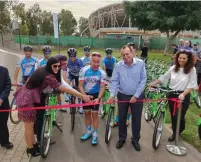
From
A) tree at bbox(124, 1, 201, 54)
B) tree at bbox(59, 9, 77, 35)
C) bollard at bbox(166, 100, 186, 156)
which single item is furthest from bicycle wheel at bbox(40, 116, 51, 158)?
tree at bbox(59, 9, 77, 35)

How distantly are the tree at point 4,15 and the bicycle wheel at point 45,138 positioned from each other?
39.1 meters

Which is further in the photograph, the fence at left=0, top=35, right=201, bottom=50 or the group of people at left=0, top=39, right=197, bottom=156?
the fence at left=0, top=35, right=201, bottom=50

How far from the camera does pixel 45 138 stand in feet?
14.5

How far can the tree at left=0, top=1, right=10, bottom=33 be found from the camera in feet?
126

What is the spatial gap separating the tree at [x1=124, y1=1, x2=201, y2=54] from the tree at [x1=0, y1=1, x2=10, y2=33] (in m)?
23.0

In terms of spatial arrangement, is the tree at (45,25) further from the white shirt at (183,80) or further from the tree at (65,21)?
the white shirt at (183,80)

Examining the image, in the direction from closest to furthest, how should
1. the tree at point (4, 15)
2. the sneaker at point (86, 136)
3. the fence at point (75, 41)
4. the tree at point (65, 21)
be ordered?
1. the sneaker at point (86, 136)
2. the fence at point (75, 41)
3. the tree at point (4, 15)
4. the tree at point (65, 21)

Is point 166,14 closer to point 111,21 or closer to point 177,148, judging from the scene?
point 177,148

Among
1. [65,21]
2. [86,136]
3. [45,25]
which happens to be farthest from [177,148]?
[65,21]

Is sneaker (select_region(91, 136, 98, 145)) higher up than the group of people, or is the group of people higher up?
the group of people

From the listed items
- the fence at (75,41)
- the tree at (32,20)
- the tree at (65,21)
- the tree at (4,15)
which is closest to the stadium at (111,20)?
the tree at (65,21)

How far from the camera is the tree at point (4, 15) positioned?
38469mm

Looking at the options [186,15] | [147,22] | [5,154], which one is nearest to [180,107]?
[5,154]

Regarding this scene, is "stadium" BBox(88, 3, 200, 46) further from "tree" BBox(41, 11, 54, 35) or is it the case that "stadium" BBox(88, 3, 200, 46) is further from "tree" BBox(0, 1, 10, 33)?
"tree" BBox(0, 1, 10, 33)
